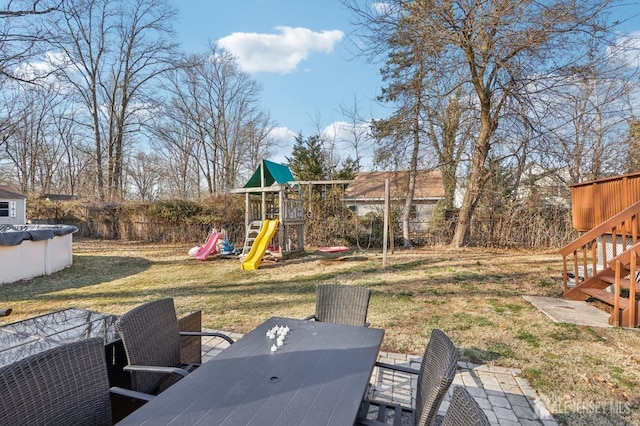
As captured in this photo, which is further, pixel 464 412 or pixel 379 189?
pixel 379 189

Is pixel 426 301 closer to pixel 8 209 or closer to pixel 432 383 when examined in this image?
pixel 432 383

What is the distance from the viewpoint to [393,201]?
14070mm

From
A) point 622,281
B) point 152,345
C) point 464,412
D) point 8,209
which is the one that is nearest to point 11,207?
point 8,209

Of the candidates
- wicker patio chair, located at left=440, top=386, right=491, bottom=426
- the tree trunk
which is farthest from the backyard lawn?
wicker patio chair, located at left=440, top=386, right=491, bottom=426

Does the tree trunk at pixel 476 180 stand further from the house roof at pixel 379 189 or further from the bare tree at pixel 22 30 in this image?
the bare tree at pixel 22 30

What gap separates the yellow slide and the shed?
14.9 meters

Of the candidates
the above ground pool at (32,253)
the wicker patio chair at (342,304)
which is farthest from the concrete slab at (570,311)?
the above ground pool at (32,253)

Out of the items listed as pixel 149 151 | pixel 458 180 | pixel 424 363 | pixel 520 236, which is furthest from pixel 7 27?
Answer: pixel 149 151

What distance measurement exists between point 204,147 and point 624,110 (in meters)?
21.5

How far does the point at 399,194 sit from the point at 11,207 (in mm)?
18725

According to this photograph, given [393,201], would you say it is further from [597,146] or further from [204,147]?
[204,147]

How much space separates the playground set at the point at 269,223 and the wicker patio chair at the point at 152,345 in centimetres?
613

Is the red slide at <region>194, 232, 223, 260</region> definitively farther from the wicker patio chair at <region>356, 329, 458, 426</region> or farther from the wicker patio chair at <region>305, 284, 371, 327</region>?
the wicker patio chair at <region>356, 329, 458, 426</region>

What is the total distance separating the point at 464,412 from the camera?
3.38ft
